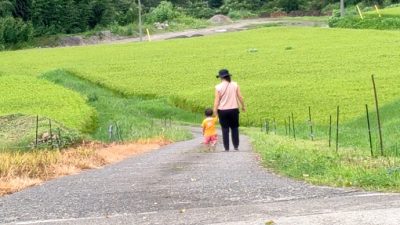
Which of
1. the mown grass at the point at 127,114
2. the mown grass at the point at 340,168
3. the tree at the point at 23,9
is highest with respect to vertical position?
the mown grass at the point at 340,168

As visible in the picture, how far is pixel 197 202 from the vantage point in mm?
8164

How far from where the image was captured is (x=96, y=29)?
109562mm

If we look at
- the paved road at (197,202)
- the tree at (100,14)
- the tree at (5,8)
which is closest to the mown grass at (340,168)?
the paved road at (197,202)

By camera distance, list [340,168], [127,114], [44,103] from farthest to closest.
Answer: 1. [127,114]
2. [44,103]
3. [340,168]

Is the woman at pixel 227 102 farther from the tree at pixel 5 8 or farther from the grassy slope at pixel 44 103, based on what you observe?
the tree at pixel 5 8

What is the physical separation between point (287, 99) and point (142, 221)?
34324 millimetres

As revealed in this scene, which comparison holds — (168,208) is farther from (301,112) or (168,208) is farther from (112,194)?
(301,112)

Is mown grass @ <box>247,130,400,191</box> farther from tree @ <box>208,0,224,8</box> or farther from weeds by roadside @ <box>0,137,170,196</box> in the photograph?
tree @ <box>208,0,224,8</box>

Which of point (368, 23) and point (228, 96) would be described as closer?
point (228, 96)

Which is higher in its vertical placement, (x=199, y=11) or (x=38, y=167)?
(x=38, y=167)

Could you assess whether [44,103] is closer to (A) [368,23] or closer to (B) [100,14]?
(A) [368,23]

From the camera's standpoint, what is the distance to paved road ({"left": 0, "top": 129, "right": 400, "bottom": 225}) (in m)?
7.09

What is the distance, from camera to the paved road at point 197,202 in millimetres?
7094

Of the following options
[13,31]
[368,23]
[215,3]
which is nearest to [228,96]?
[368,23]
